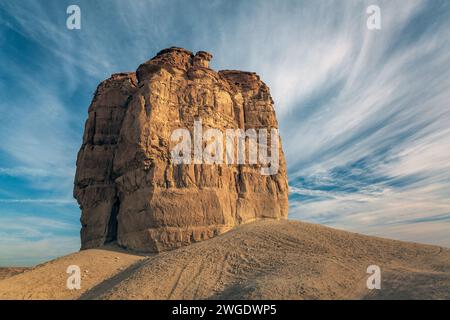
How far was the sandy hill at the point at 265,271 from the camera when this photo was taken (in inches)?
524

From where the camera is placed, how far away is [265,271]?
16.3 m

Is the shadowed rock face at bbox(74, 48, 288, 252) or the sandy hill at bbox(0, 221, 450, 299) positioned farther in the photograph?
the shadowed rock face at bbox(74, 48, 288, 252)

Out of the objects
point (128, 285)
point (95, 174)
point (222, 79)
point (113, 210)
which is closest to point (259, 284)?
point (128, 285)

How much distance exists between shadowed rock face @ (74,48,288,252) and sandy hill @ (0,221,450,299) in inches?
162

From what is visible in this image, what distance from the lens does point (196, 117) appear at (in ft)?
98.5

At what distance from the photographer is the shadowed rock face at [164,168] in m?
26.3

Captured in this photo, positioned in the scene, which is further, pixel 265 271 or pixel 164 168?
pixel 164 168

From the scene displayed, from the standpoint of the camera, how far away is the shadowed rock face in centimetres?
2631

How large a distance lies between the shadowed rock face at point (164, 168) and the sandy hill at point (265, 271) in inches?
162

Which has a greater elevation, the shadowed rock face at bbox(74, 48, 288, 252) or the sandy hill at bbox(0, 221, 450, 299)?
the shadowed rock face at bbox(74, 48, 288, 252)

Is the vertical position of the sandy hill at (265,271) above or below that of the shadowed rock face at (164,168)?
below

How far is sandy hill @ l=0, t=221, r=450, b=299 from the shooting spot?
13.3 metres

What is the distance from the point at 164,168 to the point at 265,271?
14.0 m

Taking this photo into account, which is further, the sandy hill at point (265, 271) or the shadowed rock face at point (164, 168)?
the shadowed rock face at point (164, 168)
